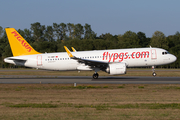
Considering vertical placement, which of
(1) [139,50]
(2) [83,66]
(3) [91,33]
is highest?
(3) [91,33]

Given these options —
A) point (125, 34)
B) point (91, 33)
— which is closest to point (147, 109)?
point (91, 33)

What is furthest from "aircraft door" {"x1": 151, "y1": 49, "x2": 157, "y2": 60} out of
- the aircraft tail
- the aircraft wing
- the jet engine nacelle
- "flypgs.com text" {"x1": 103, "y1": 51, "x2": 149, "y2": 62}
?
the aircraft tail

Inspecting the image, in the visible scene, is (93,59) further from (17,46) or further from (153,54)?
(17,46)

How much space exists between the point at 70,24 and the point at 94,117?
14135 centimetres

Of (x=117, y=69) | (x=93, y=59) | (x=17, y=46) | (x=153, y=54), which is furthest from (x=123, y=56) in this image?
(x=17, y=46)

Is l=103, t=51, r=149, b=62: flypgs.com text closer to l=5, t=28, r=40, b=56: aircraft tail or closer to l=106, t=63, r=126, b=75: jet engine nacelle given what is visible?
l=106, t=63, r=126, b=75: jet engine nacelle

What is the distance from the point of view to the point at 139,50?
1282 inches

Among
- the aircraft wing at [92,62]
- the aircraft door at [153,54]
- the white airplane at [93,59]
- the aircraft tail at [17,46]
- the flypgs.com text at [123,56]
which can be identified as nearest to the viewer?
the aircraft wing at [92,62]

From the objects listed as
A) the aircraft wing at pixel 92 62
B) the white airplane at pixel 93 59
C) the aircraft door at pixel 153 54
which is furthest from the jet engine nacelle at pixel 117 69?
the aircraft door at pixel 153 54

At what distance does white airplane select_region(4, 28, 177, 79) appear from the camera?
31.3 meters

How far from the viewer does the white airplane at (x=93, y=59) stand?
31.3m

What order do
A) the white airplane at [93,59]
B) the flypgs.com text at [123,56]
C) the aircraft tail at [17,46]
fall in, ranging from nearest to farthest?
the white airplane at [93,59] < the flypgs.com text at [123,56] < the aircraft tail at [17,46]

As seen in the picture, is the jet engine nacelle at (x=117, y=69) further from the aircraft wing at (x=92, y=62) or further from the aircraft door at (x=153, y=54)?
the aircraft door at (x=153, y=54)

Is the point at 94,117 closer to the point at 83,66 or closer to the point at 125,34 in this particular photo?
the point at 83,66
